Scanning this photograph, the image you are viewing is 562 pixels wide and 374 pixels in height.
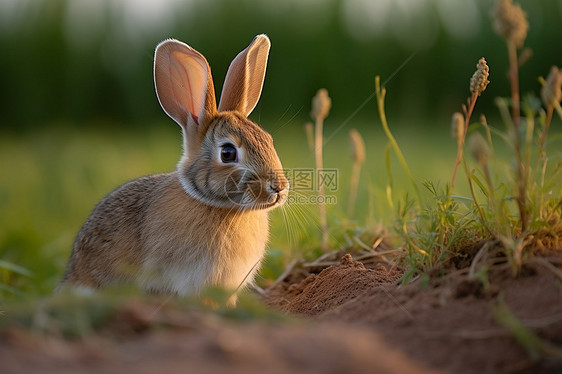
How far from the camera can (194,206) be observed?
12.6 feet

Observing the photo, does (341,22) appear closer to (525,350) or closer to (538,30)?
(538,30)

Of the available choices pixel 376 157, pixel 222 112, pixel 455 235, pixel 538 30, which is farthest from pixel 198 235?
pixel 538 30

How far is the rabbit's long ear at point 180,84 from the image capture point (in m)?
4.06

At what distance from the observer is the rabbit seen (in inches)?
147

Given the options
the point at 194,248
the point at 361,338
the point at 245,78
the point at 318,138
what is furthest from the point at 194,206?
the point at 361,338

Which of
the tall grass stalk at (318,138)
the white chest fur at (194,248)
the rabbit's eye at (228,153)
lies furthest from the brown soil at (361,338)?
the tall grass stalk at (318,138)

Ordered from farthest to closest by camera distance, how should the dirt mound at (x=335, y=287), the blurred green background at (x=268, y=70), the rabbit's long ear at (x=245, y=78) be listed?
the blurred green background at (x=268, y=70), the rabbit's long ear at (x=245, y=78), the dirt mound at (x=335, y=287)

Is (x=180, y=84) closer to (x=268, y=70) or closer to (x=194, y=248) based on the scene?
(x=194, y=248)

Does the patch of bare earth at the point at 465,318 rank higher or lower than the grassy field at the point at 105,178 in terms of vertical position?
higher

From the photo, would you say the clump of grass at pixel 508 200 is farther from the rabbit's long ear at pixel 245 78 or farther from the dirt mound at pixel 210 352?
the rabbit's long ear at pixel 245 78

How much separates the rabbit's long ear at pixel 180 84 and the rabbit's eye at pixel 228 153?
326 millimetres

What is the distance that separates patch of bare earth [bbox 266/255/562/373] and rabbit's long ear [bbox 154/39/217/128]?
1.54m

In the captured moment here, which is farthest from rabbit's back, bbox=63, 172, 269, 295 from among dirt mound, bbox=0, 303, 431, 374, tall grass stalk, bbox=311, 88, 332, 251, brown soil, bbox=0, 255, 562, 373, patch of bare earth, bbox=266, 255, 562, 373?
dirt mound, bbox=0, 303, 431, 374

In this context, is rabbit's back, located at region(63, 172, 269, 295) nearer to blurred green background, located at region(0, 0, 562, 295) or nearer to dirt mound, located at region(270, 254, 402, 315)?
dirt mound, located at region(270, 254, 402, 315)
